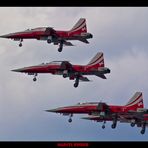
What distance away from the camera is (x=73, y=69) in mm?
131125

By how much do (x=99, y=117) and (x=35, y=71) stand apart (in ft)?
48.5

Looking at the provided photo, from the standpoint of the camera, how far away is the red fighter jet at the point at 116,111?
13038 centimetres

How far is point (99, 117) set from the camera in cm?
13675

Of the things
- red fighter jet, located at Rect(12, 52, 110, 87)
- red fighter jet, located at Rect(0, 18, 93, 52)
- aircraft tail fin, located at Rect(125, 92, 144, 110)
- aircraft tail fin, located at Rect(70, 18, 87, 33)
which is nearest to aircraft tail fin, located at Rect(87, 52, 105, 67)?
red fighter jet, located at Rect(12, 52, 110, 87)

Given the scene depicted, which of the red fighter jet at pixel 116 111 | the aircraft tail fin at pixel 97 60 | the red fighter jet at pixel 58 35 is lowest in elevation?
the red fighter jet at pixel 116 111

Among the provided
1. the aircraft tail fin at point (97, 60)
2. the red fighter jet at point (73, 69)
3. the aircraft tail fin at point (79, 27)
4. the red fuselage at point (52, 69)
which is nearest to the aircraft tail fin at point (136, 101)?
the red fighter jet at point (73, 69)

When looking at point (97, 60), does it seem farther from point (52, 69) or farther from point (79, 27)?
point (52, 69)

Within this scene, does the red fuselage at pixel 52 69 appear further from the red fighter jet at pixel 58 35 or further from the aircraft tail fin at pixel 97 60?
the red fighter jet at pixel 58 35

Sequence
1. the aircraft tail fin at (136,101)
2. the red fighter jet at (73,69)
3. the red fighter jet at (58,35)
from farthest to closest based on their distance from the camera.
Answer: the aircraft tail fin at (136,101) → the red fighter jet at (58,35) → the red fighter jet at (73,69)

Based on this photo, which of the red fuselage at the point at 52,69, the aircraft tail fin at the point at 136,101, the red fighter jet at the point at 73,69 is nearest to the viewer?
the red fighter jet at the point at 73,69

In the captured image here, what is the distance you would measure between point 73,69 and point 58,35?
6834mm

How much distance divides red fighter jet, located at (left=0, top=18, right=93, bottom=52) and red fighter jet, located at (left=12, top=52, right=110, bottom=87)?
13.7 feet

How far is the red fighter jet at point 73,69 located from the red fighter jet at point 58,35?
416cm
